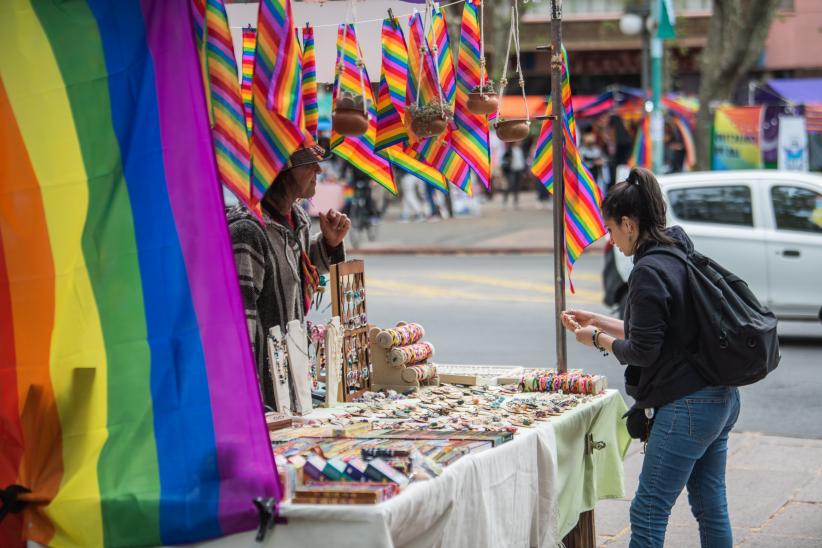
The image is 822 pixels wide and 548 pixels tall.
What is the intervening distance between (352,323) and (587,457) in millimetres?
1199

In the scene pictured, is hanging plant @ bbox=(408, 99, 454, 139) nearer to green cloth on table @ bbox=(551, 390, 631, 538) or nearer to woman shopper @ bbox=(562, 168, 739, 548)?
woman shopper @ bbox=(562, 168, 739, 548)

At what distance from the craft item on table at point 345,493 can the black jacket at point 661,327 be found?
1220 millimetres

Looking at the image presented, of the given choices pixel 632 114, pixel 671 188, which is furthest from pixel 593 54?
pixel 671 188

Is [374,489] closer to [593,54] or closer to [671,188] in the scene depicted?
[671,188]

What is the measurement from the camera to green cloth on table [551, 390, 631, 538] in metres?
4.90

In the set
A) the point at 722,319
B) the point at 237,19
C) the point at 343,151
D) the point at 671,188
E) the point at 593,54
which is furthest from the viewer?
the point at 593,54

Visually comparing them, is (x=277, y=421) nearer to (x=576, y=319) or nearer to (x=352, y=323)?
(x=352, y=323)

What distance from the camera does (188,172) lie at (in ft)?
11.9

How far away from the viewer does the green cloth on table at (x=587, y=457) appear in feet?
16.1

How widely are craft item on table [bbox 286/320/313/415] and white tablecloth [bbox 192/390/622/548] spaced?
37.7 inches

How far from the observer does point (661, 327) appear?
14.2 ft

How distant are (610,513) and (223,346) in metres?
3.69

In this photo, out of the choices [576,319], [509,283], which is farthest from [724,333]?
[509,283]

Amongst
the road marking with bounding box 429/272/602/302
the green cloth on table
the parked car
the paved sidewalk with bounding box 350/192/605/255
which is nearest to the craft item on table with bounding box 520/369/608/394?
the green cloth on table
